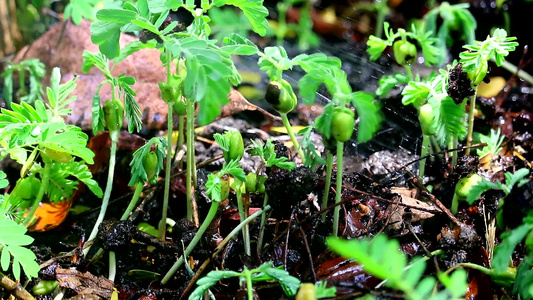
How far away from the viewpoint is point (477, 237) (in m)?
1.33

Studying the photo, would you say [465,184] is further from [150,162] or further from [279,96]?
[150,162]

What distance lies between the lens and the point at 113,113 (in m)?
1.46

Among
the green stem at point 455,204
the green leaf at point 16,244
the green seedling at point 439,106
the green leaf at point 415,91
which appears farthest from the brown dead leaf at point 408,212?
the green leaf at point 16,244

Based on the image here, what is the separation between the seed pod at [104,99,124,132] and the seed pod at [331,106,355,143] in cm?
64

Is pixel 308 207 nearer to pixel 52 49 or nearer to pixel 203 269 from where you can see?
pixel 203 269

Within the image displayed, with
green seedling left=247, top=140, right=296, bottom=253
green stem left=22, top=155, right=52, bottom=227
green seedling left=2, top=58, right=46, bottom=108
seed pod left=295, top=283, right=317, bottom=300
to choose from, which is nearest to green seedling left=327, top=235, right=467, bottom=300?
seed pod left=295, top=283, right=317, bottom=300

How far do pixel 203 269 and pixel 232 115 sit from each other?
1010 mm

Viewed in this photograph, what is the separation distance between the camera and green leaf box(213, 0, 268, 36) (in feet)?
4.14

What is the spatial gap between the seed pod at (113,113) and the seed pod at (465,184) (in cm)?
97

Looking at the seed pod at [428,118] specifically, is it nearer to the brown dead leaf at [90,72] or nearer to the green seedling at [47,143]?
the brown dead leaf at [90,72]

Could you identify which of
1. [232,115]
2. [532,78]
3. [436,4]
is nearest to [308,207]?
[232,115]

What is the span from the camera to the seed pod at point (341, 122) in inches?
45.5

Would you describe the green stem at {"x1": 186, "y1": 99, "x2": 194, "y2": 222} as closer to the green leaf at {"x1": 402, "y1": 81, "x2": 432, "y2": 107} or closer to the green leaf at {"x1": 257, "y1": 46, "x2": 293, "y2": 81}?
the green leaf at {"x1": 257, "y1": 46, "x2": 293, "y2": 81}

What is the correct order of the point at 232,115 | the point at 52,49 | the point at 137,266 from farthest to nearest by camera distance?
the point at 52,49 → the point at 232,115 → the point at 137,266
